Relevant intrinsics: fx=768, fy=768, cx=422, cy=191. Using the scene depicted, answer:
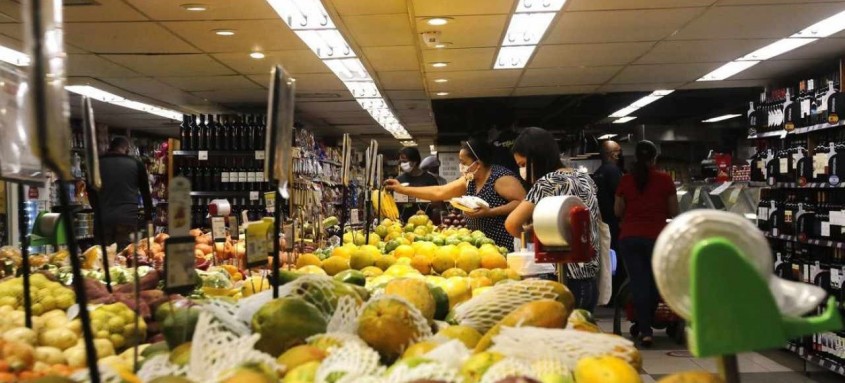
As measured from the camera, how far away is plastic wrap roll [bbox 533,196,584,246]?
7.82ft

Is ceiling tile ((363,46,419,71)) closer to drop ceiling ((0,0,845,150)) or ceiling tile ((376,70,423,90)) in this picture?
drop ceiling ((0,0,845,150))

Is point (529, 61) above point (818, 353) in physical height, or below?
above

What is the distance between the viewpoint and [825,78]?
6.45 m

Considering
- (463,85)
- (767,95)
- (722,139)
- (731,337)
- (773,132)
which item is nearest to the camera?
(731,337)

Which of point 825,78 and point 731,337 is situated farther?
point 825,78

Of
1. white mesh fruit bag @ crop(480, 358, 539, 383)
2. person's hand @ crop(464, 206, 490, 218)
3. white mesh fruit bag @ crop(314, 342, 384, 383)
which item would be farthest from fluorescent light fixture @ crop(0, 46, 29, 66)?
white mesh fruit bag @ crop(480, 358, 539, 383)

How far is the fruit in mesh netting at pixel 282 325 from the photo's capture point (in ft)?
4.81

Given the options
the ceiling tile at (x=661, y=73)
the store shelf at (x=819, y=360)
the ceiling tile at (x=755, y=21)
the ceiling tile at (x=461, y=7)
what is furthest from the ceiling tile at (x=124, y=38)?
the store shelf at (x=819, y=360)

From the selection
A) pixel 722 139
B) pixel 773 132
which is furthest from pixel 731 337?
pixel 722 139

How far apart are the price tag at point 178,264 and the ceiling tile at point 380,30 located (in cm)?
425

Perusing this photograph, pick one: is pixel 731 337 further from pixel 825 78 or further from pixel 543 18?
pixel 825 78

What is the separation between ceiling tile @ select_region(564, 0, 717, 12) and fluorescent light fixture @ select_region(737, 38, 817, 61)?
5.53 ft

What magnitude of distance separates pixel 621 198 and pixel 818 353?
1917 millimetres

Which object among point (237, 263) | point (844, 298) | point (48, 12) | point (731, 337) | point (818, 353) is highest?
point (48, 12)
